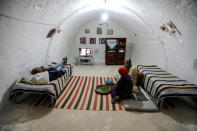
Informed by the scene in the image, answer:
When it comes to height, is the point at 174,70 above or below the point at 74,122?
above

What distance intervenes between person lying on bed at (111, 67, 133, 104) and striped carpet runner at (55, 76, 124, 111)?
18cm

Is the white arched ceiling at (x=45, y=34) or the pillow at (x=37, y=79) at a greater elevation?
the white arched ceiling at (x=45, y=34)

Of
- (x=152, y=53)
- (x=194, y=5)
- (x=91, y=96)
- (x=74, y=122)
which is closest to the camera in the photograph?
(x=74, y=122)

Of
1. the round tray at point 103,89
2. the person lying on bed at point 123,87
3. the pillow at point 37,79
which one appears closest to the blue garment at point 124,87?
the person lying on bed at point 123,87

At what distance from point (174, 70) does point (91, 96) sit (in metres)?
2.91

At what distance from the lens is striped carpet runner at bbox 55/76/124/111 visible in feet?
8.48

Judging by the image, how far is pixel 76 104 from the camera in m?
2.68

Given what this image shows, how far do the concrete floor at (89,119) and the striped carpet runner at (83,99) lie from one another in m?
0.17

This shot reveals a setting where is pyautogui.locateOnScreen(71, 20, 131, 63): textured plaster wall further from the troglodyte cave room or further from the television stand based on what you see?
the troglodyte cave room

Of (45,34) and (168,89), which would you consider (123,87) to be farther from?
(45,34)

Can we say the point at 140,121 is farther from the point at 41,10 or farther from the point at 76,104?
the point at 41,10

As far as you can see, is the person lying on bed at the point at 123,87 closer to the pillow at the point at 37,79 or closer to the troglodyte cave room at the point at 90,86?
the troglodyte cave room at the point at 90,86

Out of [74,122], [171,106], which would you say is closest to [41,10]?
[74,122]

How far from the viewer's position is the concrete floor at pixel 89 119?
202 cm
